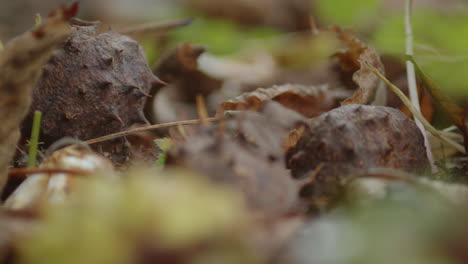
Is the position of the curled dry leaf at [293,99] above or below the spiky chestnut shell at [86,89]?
below

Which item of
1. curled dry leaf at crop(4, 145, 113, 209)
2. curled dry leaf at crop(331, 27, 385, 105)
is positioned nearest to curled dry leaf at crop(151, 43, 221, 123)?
curled dry leaf at crop(331, 27, 385, 105)

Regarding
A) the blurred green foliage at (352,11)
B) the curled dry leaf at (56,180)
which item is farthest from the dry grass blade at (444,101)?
the blurred green foliage at (352,11)

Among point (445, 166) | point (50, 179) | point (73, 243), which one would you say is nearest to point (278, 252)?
point (73, 243)

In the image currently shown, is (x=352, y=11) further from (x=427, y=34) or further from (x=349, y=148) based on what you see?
(x=349, y=148)

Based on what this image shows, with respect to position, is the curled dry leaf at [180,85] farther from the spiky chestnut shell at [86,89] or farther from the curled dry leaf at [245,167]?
the curled dry leaf at [245,167]

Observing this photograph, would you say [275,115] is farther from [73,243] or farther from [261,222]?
[73,243]
